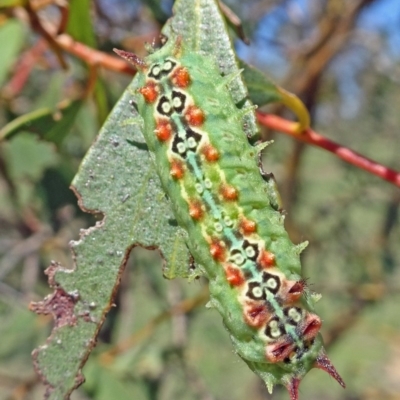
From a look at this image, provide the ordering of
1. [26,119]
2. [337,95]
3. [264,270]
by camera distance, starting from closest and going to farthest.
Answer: [264,270] < [26,119] < [337,95]

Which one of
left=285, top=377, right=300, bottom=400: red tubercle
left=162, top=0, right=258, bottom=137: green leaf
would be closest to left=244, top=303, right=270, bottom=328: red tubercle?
left=285, top=377, right=300, bottom=400: red tubercle

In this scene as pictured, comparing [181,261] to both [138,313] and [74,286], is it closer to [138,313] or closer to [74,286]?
[74,286]

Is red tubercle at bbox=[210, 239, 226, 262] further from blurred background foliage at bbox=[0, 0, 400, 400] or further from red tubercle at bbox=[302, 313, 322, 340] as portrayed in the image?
blurred background foliage at bbox=[0, 0, 400, 400]

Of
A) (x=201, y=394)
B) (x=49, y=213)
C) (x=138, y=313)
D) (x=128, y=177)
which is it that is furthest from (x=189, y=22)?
(x=138, y=313)

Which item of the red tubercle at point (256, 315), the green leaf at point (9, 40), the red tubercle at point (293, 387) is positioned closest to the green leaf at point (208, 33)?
the red tubercle at point (256, 315)

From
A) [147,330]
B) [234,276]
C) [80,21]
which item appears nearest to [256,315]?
[234,276]

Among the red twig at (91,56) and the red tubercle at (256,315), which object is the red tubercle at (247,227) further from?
the red twig at (91,56)
